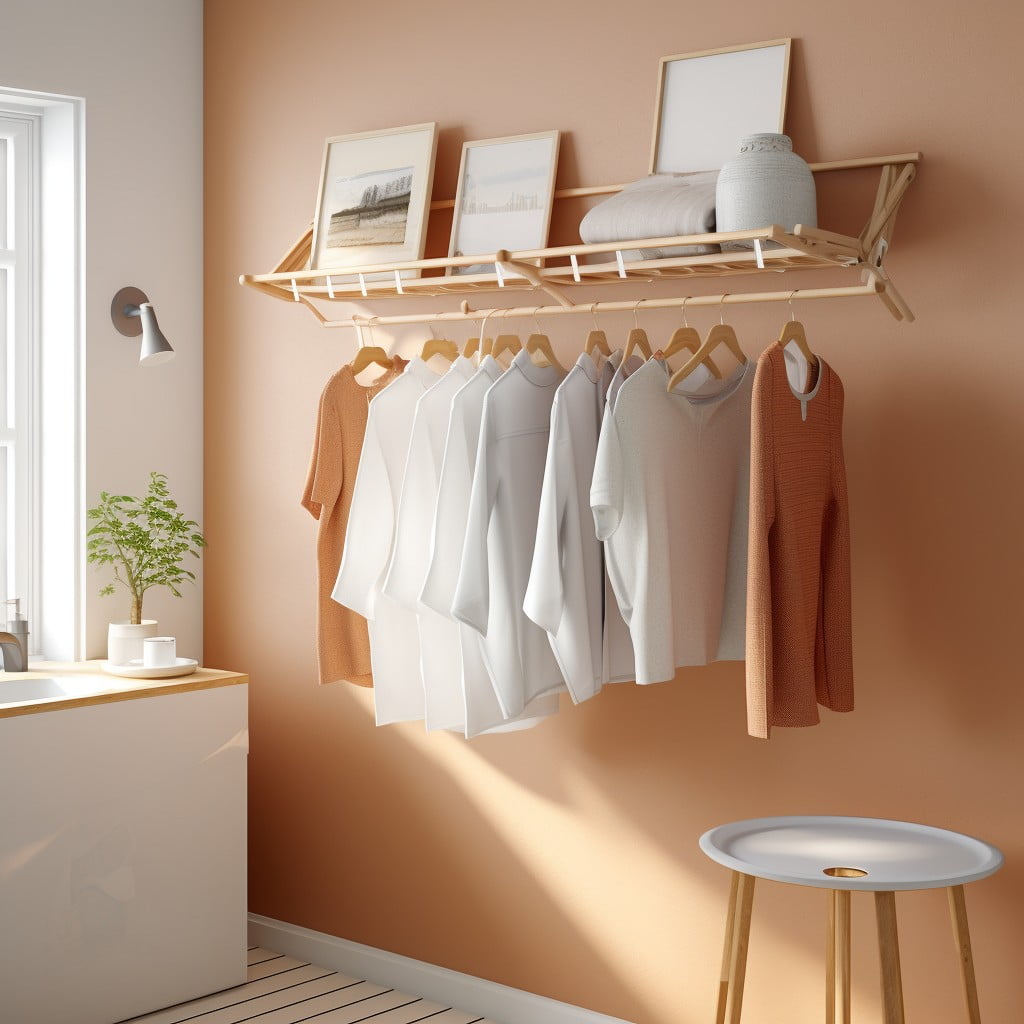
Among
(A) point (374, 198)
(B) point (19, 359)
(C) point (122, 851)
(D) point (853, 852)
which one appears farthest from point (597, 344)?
(B) point (19, 359)

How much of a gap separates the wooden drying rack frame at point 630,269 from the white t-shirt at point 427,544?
0.75 feet

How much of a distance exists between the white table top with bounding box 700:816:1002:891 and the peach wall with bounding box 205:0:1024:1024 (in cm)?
18

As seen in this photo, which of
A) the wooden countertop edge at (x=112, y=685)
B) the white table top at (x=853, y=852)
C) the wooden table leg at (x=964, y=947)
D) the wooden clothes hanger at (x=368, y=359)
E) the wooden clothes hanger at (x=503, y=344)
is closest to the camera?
the white table top at (x=853, y=852)

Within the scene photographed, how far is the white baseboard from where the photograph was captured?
2.93m

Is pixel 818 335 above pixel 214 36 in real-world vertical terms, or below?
below

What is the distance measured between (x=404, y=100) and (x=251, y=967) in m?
2.22

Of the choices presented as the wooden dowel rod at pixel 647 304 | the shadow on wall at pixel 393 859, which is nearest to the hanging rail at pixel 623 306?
the wooden dowel rod at pixel 647 304

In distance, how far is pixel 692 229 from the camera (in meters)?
2.31

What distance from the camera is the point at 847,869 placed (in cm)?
203

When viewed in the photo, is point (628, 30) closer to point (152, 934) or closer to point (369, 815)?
point (369, 815)

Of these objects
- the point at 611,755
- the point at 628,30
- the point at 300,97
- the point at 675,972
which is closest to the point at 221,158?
the point at 300,97

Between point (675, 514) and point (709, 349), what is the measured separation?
307mm

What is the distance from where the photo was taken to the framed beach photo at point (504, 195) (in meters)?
2.79

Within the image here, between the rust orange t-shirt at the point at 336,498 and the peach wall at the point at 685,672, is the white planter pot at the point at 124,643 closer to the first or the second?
the peach wall at the point at 685,672
